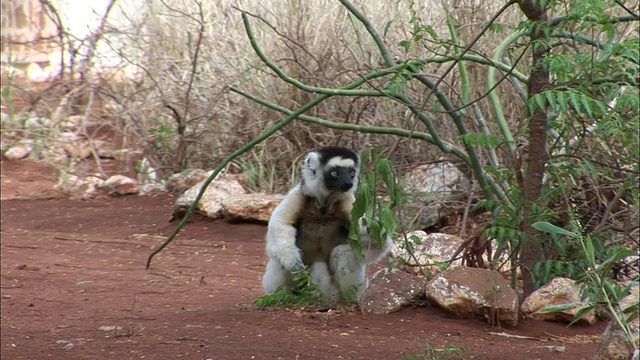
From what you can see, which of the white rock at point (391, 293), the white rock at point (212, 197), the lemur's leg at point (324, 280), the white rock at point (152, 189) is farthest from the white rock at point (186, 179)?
the white rock at point (391, 293)

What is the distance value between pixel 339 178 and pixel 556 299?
1558mm

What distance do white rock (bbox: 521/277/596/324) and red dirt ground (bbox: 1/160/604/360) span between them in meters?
0.07

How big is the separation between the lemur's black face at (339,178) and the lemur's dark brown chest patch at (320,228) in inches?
7.7

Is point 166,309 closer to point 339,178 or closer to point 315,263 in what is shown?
point 315,263

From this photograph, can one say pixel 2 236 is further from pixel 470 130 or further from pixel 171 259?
pixel 470 130

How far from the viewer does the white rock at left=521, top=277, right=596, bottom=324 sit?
16.3 feet

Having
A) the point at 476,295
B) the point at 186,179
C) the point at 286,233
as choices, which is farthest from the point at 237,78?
the point at 476,295


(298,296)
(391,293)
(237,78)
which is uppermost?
(237,78)

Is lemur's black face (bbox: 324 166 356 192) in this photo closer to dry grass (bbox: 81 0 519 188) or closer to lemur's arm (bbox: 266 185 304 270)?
lemur's arm (bbox: 266 185 304 270)

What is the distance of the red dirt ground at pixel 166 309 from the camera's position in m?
4.38

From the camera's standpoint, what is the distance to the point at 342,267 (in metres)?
5.63

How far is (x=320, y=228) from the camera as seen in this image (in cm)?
588

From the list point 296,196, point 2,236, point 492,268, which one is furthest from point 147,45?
point 492,268

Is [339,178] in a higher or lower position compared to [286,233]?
higher
